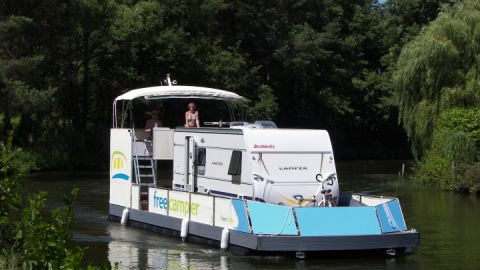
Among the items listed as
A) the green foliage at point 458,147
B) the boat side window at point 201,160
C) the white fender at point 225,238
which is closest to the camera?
the white fender at point 225,238

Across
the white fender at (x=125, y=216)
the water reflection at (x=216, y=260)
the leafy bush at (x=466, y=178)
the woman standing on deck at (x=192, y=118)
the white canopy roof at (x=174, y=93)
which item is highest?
the white canopy roof at (x=174, y=93)

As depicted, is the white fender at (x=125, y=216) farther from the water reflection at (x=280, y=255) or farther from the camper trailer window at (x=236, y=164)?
the camper trailer window at (x=236, y=164)

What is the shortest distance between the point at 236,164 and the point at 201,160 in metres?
1.99

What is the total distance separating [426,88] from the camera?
38.9 m

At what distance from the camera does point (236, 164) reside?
63.0ft

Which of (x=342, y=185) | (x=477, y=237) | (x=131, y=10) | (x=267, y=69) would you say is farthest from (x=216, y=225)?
(x=267, y=69)

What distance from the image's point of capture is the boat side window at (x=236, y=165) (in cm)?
1917

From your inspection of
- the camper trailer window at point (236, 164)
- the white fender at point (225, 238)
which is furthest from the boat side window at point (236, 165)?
the white fender at point (225, 238)

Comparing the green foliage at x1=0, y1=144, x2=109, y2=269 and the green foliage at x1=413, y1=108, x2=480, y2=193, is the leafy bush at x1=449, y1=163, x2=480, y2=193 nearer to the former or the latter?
the green foliage at x1=413, y1=108, x2=480, y2=193

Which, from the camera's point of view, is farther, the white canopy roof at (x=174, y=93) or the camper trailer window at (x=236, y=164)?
the white canopy roof at (x=174, y=93)

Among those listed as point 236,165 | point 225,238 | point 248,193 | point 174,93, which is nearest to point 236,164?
point 236,165

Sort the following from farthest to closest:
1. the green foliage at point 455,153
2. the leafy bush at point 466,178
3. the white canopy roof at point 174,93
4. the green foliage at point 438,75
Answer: the green foliage at point 438,75, the green foliage at point 455,153, the leafy bush at point 466,178, the white canopy roof at point 174,93

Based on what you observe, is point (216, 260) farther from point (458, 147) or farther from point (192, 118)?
point (458, 147)

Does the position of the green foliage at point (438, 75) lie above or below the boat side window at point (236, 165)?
above
